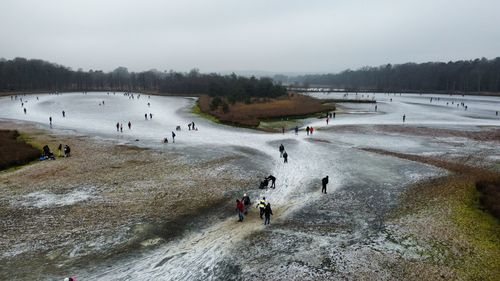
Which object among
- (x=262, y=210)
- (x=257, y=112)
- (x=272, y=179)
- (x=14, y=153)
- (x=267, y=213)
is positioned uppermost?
(x=257, y=112)

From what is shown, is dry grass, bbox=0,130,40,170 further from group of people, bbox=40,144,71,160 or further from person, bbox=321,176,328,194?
person, bbox=321,176,328,194

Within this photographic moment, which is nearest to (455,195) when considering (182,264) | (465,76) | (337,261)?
(337,261)

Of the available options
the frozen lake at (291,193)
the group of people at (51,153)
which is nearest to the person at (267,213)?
the frozen lake at (291,193)

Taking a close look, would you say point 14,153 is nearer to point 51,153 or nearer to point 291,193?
point 51,153

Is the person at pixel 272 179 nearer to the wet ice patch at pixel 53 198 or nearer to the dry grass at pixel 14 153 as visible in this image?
the wet ice patch at pixel 53 198

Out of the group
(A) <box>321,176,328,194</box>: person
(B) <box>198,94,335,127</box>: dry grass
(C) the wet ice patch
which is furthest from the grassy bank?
(B) <box>198,94,335,127</box>: dry grass

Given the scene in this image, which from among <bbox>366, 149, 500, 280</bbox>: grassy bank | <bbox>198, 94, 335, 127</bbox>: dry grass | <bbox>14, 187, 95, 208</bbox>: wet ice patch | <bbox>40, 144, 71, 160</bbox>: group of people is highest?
<bbox>198, 94, 335, 127</bbox>: dry grass

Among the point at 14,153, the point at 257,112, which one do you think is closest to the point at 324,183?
the point at 14,153
